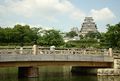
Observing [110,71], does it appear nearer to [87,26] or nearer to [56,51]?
[56,51]

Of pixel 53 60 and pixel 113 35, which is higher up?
pixel 113 35

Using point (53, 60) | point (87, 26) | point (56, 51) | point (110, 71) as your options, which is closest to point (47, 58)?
point (53, 60)

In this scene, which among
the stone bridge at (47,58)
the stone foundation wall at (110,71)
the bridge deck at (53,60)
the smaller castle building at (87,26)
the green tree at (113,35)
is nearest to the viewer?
the bridge deck at (53,60)

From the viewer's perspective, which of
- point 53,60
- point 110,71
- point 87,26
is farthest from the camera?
point 87,26

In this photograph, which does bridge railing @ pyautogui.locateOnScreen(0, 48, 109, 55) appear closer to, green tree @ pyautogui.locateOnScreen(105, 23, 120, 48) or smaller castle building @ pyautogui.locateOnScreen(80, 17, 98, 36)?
green tree @ pyautogui.locateOnScreen(105, 23, 120, 48)

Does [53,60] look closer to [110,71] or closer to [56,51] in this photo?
[56,51]

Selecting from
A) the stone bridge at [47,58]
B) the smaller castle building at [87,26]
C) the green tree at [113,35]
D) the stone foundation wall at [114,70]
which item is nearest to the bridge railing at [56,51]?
the stone bridge at [47,58]

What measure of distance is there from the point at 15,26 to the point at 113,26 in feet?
123

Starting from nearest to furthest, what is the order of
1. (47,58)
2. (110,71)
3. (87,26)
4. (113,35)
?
1. (47,58)
2. (110,71)
3. (113,35)
4. (87,26)

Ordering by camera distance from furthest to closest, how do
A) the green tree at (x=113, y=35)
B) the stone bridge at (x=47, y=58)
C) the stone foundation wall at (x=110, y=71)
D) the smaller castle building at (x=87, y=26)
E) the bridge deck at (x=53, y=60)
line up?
the smaller castle building at (x=87, y=26)
the green tree at (x=113, y=35)
the stone foundation wall at (x=110, y=71)
the stone bridge at (x=47, y=58)
the bridge deck at (x=53, y=60)

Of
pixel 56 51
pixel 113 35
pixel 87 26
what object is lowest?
pixel 56 51

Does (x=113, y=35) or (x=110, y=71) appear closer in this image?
(x=110, y=71)

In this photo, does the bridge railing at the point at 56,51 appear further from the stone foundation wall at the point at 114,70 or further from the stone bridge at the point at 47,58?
the stone foundation wall at the point at 114,70

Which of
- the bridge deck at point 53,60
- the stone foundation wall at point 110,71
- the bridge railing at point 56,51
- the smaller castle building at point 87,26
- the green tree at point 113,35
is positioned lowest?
the stone foundation wall at point 110,71
